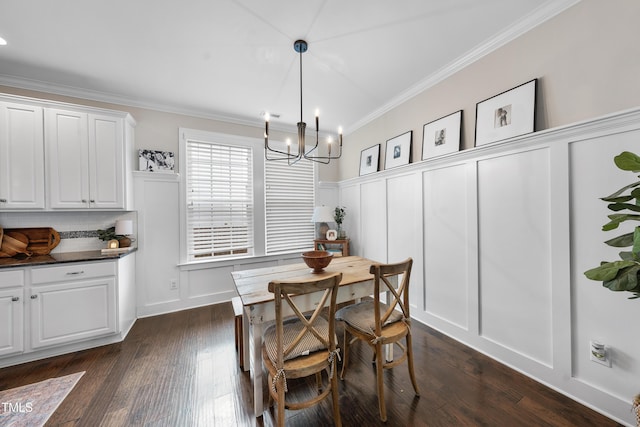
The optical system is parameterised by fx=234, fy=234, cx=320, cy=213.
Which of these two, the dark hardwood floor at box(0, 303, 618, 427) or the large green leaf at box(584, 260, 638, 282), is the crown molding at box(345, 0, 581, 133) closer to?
the large green leaf at box(584, 260, 638, 282)

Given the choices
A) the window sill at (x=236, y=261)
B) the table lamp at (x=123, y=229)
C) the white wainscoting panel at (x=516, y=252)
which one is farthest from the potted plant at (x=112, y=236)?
the white wainscoting panel at (x=516, y=252)

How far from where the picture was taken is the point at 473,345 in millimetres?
2359

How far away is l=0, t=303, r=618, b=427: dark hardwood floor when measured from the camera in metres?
1.58

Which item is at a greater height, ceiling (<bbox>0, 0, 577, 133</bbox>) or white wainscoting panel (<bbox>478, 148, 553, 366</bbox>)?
ceiling (<bbox>0, 0, 577, 133</bbox>)

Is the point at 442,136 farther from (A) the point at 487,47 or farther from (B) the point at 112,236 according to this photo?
(B) the point at 112,236

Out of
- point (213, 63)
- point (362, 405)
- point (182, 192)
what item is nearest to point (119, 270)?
point (182, 192)

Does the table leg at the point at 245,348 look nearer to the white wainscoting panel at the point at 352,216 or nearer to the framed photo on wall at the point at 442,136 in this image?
the white wainscoting panel at the point at 352,216

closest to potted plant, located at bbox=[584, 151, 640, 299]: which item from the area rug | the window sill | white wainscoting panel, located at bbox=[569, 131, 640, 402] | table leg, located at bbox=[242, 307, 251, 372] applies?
white wainscoting panel, located at bbox=[569, 131, 640, 402]

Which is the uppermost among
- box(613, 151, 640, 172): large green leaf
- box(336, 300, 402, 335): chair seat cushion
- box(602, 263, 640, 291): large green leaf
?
box(613, 151, 640, 172): large green leaf

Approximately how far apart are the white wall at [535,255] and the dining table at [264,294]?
1.03m

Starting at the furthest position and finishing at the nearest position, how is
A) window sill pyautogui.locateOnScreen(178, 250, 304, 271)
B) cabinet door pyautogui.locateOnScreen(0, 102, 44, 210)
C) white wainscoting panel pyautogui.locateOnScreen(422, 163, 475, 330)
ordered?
window sill pyautogui.locateOnScreen(178, 250, 304, 271), white wainscoting panel pyautogui.locateOnScreen(422, 163, 475, 330), cabinet door pyautogui.locateOnScreen(0, 102, 44, 210)

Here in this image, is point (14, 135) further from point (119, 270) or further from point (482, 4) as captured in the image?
point (482, 4)

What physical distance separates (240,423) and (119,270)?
2092 millimetres

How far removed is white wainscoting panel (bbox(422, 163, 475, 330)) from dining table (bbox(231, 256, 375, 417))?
0.89 metres
